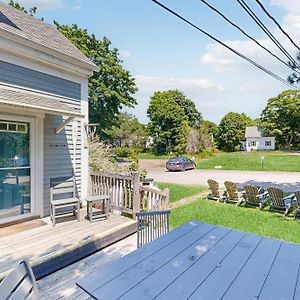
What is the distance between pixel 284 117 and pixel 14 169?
1713 inches

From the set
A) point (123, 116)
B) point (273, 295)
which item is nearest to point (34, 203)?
point (273, 295)

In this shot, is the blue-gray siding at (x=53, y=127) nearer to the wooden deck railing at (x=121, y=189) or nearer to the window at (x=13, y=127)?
the window at (x=13, y=127)

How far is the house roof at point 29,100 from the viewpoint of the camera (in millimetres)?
4883

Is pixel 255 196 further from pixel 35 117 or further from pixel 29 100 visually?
pixel 29 100

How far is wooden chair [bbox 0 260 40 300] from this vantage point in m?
1.54

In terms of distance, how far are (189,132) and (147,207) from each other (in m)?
28.7

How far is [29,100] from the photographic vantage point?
5422 mm

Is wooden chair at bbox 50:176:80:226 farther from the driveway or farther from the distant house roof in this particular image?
the distant house roof

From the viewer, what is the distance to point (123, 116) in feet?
145

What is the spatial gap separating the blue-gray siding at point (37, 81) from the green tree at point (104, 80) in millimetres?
18057

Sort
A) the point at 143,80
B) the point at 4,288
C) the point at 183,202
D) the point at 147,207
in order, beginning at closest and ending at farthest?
the point at 4,288 < the point at 147,207 < the point at 183,202 < the point at 143,80

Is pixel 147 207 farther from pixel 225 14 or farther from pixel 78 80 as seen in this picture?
pixel 225 14

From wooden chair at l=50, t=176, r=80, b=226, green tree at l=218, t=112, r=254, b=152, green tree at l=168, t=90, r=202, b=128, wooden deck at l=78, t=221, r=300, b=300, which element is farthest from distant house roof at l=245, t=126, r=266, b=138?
wooden deck at l=78, t=221, r=300, b=300

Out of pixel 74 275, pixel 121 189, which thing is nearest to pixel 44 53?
pixel 121 189
